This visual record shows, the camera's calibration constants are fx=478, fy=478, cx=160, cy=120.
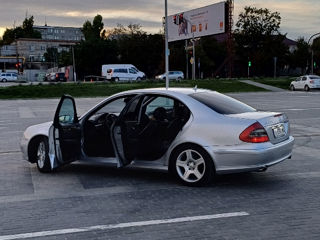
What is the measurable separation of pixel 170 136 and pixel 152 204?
133 cm

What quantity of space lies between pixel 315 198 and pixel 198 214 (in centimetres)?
164

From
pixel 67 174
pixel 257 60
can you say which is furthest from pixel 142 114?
pixel 257 60

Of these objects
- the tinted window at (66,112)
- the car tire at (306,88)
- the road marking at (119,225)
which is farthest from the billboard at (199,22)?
the road marking at (119,225)

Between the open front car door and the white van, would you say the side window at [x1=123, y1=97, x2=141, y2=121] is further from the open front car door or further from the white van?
the white van

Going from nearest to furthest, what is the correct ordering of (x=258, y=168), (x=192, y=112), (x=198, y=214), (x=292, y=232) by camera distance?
(x=292, y=232)
(x=198, y=214)
(x=258, y=168)
(x=192, y=112)

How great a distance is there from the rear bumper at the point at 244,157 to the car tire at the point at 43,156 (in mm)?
2655

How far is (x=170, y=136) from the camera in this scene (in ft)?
22.2

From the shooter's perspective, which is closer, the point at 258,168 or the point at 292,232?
the point at 292,232

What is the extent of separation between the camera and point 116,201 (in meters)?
5.89

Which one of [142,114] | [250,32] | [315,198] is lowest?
[315,198]

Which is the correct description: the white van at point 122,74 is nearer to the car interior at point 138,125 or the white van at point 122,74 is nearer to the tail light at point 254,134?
the car interior at point 138,125

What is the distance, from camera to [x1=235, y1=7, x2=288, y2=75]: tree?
86812 mm

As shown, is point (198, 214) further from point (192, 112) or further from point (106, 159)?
point (106, 159)

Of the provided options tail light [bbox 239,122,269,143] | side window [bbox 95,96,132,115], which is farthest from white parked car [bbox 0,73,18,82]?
tail light [bbox 239,122,269,143]
